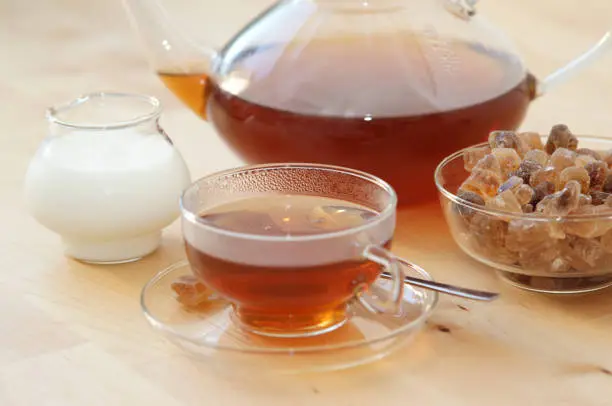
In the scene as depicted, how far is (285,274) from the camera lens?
2.04 ft

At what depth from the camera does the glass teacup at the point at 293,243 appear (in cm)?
62

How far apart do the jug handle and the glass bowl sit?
255 millimetres

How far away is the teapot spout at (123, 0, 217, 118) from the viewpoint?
3.06 feet

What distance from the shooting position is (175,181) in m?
0.81

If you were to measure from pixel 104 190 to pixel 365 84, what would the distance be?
0.24m

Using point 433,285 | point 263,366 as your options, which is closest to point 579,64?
point 433,285

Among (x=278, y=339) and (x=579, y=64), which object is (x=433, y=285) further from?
(x=579, y=64)

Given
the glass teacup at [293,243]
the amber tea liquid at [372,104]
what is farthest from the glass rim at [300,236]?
the amber tea liquid at [372,104]

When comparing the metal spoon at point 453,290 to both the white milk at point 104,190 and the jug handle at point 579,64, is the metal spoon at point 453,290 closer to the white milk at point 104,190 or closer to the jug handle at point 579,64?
the white milk at point 104,190

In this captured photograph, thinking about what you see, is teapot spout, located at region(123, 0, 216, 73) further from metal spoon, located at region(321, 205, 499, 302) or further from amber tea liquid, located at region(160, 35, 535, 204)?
metal spoon, located at region(321, 205, 499, 302)

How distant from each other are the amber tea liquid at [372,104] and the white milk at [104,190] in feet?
0.36

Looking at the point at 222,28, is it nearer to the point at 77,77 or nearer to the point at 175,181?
the point at 77,77

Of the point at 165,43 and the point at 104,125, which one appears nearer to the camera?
the point at 104,125

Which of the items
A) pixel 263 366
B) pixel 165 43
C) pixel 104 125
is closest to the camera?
pixel 263 366
